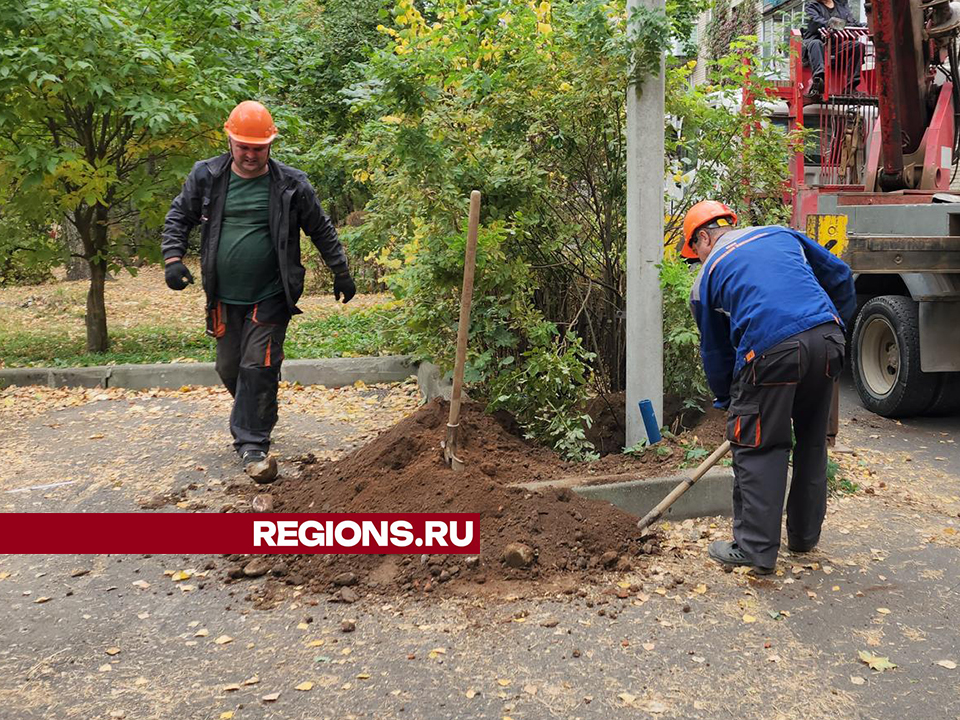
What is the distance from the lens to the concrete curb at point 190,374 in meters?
8.71

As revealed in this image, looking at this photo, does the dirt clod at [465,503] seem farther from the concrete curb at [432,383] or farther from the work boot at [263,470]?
the concrete curb at [432,383]

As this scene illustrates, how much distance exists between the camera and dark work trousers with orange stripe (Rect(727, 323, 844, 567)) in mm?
4262

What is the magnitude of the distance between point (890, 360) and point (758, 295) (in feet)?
14.4

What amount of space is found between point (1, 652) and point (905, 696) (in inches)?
129

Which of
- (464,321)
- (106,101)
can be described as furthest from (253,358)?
(106,101)

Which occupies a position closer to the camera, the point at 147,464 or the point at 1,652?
the point at 1,652

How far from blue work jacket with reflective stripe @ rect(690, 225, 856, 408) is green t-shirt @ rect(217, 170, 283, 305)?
2.71 m

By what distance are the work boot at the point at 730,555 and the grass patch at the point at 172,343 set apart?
4.24 meters

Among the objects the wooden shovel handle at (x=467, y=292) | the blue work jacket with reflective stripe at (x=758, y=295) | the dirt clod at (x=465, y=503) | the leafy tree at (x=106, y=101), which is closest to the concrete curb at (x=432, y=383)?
the dirt clod at (x=465, y=503)

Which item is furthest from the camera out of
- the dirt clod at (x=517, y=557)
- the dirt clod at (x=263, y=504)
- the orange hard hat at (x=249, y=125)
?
the orange hard hat at (x=249, y=125)

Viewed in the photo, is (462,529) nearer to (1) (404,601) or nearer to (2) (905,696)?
(1) (404,601)

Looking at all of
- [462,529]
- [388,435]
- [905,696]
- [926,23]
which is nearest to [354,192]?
[926,23]

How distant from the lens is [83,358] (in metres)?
9.69

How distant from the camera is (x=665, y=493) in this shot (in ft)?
16.5
